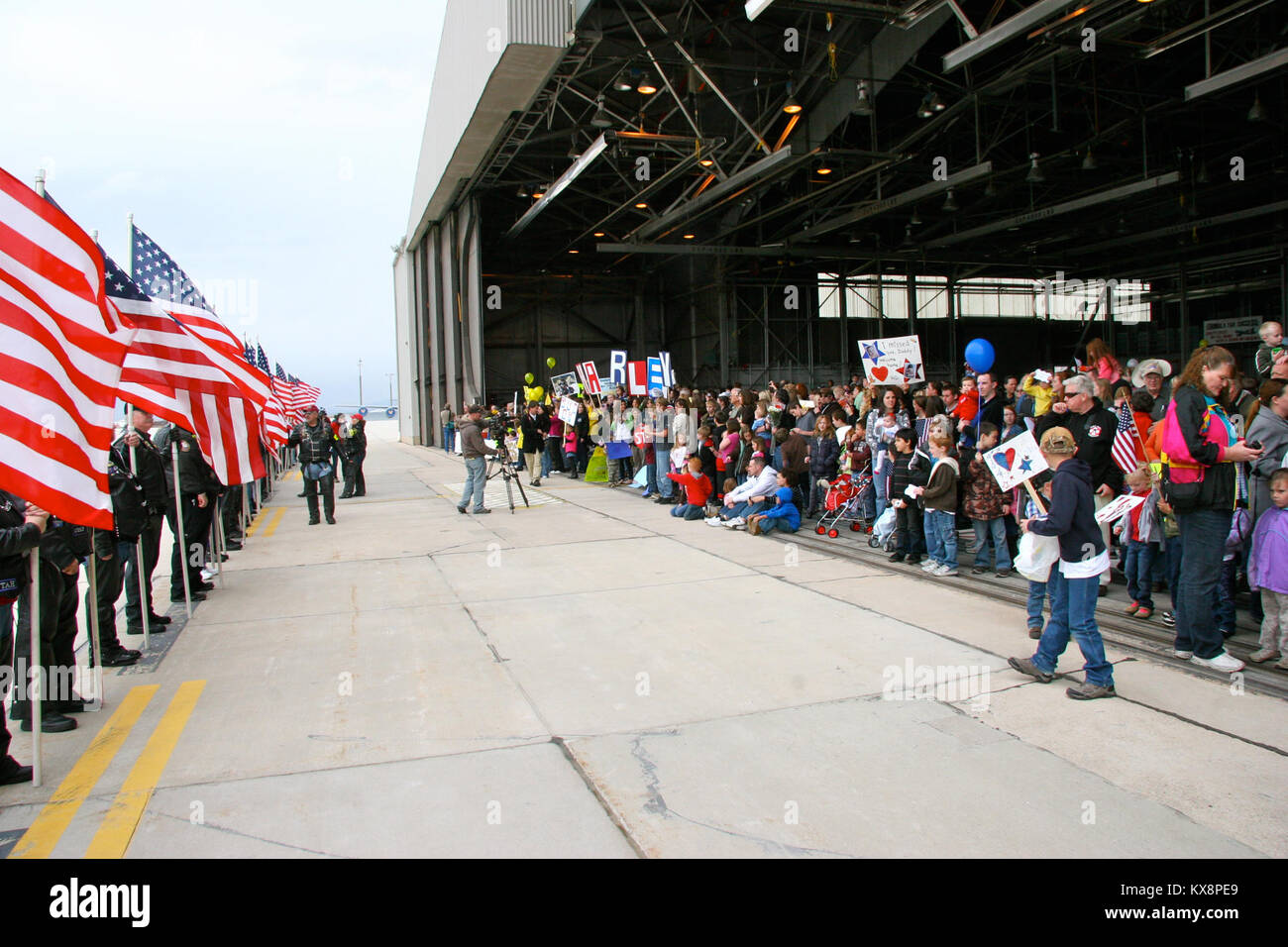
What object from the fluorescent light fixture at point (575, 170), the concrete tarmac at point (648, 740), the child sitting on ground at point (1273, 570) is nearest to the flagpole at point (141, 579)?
the concrete tarmac at point (648, 740)

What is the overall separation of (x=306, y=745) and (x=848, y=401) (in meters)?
11.4

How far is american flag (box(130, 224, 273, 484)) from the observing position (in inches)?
328

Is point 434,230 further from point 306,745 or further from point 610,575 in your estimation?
point 306,745

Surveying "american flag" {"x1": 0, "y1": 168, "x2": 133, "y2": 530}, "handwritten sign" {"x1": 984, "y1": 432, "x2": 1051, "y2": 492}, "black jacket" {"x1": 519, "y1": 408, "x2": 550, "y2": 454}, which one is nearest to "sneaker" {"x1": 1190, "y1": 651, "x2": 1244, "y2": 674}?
"handwritten sign" {"x1": 984, "y1": 432, "x2": 1051, "y2": 492}

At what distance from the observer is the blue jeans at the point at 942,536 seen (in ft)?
29.5

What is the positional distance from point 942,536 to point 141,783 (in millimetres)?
7517

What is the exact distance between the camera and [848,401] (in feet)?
47.5

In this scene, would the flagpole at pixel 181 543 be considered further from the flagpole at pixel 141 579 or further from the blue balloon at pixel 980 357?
the blue balloon at pixel 980 357

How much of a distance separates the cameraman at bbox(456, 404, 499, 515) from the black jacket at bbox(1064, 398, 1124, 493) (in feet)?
31.1

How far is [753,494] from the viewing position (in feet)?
40.3

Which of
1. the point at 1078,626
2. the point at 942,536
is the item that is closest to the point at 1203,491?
the point at 1078,626

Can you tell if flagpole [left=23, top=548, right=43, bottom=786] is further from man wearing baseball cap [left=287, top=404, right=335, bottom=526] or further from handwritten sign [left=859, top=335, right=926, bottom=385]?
handwritten sign [left=859, top=335, right=926, bottom=385]
